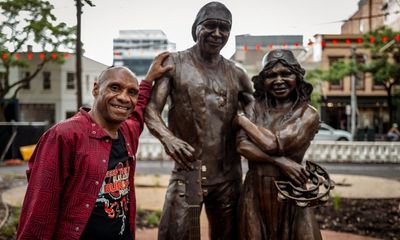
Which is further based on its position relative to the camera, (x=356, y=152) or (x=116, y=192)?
(x=356, y=152)

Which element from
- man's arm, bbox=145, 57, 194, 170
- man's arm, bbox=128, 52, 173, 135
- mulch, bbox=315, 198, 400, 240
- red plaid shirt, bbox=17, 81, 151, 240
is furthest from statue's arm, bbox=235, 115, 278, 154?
mulch, bbox=315, 198, 400, 240

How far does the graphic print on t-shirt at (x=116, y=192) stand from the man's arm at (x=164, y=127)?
31 centimetres

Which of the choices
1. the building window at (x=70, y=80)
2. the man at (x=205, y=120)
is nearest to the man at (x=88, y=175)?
the man at (x=205, y=120)

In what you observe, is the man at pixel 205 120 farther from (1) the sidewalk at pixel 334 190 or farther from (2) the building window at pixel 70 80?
(2) the building window at pixel 70 80

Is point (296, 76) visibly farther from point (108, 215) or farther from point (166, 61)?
point (108, 215)

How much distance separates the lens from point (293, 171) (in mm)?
2492

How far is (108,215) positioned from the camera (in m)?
2.09

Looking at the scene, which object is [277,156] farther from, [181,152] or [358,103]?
[358,103]

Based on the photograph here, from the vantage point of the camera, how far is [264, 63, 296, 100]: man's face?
255cm

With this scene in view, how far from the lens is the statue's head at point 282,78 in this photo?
255 centimetres

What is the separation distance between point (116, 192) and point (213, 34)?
109 cm

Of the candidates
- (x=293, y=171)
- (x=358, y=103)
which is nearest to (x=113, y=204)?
(x=293, y=171)

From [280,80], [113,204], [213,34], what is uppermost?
[213,34]

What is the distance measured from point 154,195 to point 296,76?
6346 millimetres
